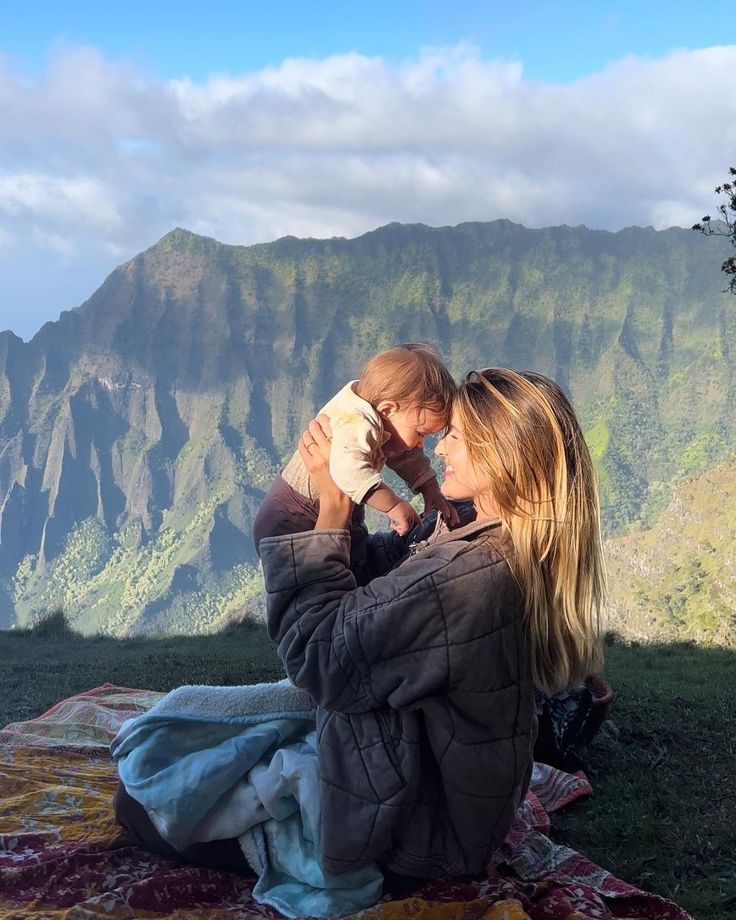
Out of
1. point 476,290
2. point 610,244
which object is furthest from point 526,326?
point 610,244

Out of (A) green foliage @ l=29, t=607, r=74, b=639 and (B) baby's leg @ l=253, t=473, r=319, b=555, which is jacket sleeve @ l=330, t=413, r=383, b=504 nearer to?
(B) baby's leg @ l=253, t=473, r=319, b=555

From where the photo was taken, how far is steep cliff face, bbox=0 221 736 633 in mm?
92875

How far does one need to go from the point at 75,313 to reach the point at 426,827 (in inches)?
4714

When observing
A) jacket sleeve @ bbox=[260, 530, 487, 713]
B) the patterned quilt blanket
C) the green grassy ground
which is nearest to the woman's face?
jacket sleeve @ bbox=[260, 530, 487, 713]

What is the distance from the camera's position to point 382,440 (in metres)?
3.10

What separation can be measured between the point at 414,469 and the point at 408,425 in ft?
0.82

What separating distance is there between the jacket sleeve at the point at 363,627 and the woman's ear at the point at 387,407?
1023mm

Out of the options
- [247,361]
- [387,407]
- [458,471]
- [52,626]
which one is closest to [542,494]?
[458,471]

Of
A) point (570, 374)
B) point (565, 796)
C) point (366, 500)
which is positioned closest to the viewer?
point (366, 500)

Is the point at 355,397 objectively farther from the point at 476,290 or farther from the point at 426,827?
the point at 476,290

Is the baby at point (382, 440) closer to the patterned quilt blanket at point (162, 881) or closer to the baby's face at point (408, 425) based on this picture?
the baby's face at point (408, 425)

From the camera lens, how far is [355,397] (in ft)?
10.4

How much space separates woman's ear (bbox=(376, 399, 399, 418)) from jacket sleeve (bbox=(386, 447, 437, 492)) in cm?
21

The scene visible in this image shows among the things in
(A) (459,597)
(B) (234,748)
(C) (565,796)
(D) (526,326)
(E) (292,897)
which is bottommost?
(C) (565,796)
